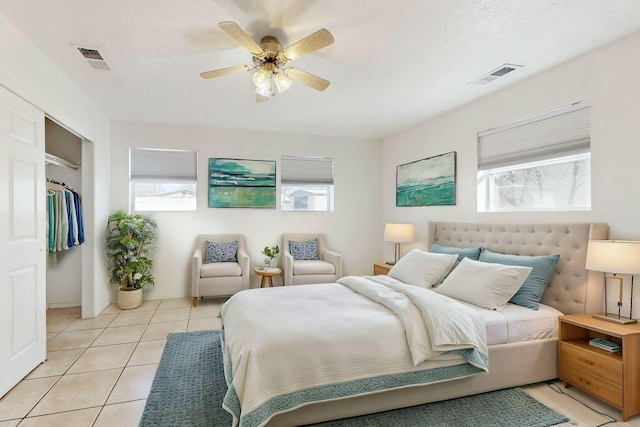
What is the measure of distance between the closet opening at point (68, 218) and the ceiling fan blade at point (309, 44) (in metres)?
2.54

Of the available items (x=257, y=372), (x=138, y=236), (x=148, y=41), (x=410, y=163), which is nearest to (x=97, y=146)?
(x=138, y=236)

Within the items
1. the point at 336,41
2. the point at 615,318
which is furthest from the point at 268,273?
the point at 615,318

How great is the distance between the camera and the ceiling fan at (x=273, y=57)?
2.11 m

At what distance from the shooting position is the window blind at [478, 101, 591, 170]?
2781mm

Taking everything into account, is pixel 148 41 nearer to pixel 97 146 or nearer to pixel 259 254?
pixel 97 146

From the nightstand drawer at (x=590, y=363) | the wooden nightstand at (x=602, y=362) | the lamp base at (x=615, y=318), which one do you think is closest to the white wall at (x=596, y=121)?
the lamp base at (x=615, y=318)

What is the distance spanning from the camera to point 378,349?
2.01 metres

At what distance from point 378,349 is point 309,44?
6.43 feet

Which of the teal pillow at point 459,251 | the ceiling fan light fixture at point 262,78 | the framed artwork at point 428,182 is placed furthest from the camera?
the framed artwork at point 428,182

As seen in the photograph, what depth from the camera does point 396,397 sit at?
2070 millimetres

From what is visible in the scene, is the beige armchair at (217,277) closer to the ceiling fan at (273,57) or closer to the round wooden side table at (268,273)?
the round wooden side table at (268,273)

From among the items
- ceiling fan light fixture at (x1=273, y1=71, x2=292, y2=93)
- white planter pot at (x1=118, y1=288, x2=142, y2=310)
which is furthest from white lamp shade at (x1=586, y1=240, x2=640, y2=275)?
white planter pot at (x1=118, y1=288, x2=142, y2=310)

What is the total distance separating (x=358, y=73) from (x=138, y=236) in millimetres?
3400

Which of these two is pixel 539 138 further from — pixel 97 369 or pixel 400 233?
pixel 97 369
